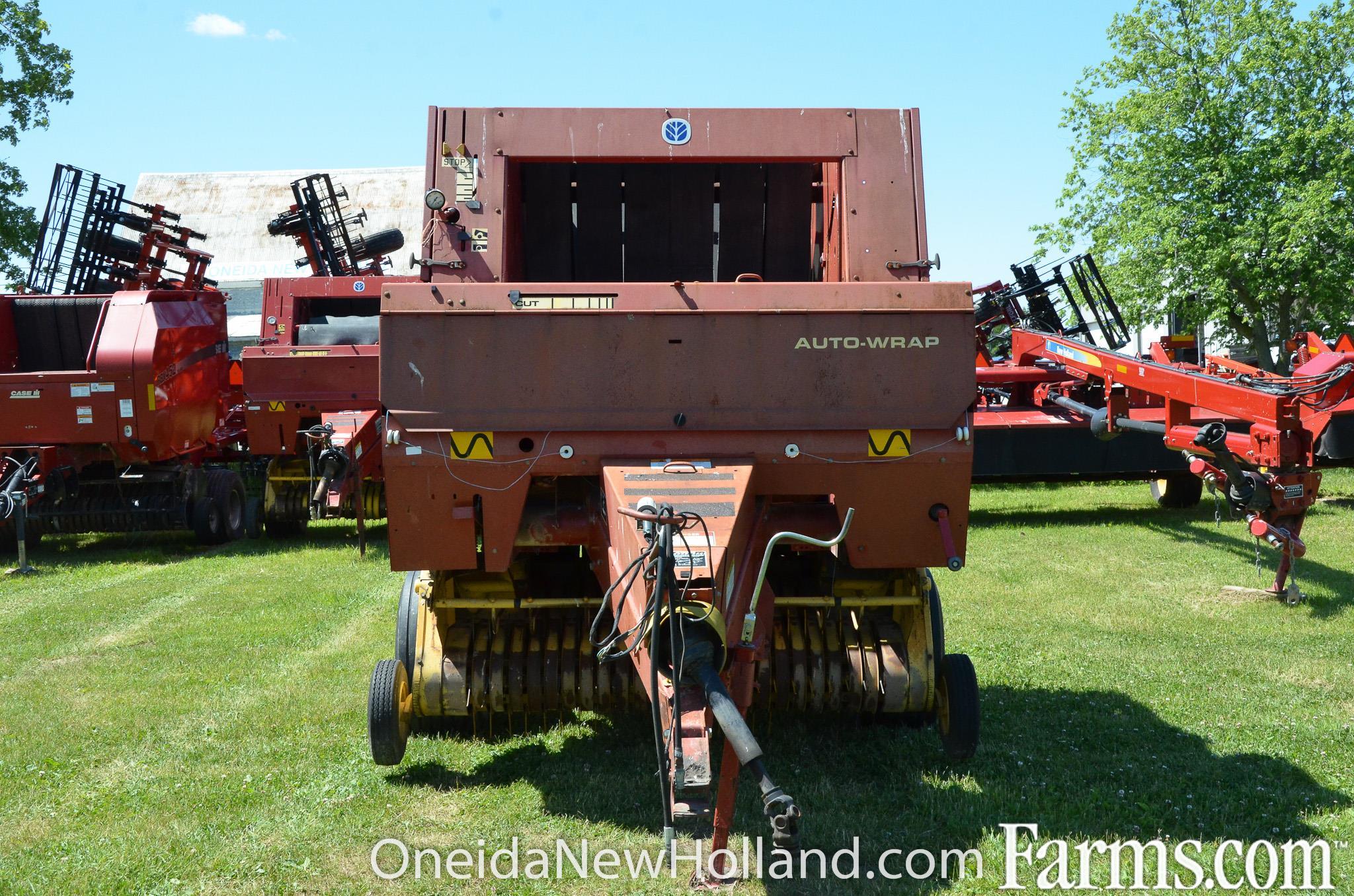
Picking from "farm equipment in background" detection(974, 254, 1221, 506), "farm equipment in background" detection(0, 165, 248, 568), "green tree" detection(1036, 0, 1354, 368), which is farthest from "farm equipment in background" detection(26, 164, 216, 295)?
"green tree" detection(1036, 0, 1354, 368)

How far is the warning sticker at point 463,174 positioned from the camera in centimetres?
551

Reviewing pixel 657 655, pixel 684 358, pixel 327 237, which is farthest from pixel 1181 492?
Result: pixel 657 655

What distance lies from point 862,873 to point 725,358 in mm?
1977

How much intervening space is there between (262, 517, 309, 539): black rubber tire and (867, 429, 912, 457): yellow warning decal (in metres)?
9.90

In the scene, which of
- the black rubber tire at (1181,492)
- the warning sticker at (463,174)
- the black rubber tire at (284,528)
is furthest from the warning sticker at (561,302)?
the black rubber tire at (1181,492)

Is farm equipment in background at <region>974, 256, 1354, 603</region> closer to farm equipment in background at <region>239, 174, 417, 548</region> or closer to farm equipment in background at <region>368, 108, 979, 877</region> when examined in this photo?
farm equipment in background at <region>368, 108, 979, 877</region>

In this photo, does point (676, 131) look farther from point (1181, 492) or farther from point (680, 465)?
point (1181, 492)

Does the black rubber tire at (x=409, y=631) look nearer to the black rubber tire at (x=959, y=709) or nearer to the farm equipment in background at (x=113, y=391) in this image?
the black rubber tire at (x=959, y=709)

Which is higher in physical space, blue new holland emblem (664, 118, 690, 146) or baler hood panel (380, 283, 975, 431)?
blue new holland emblem (664, 118, 690, 146)

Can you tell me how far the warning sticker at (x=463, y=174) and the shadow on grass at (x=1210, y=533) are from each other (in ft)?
21.1

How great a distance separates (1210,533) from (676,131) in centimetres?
891

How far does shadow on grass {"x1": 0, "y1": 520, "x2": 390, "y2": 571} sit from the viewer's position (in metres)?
12.1

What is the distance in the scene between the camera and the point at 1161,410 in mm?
12648

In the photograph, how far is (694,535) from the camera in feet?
13.9
